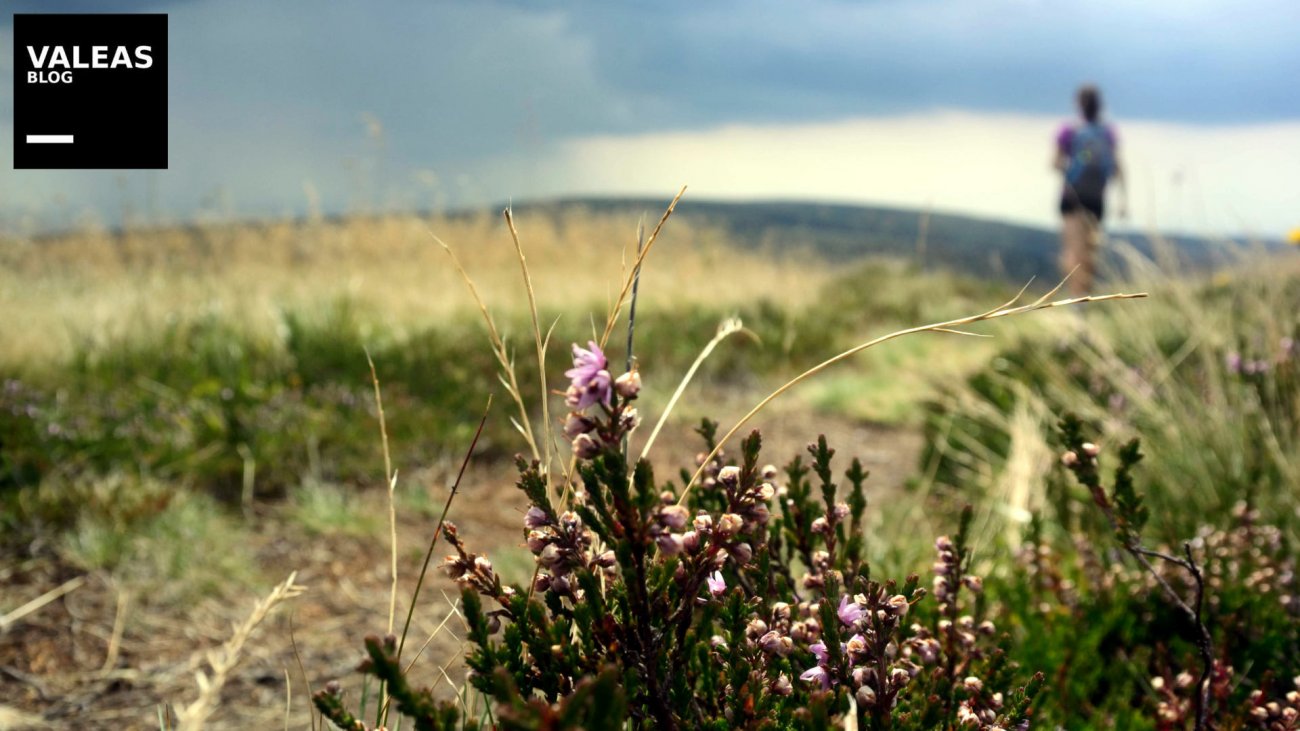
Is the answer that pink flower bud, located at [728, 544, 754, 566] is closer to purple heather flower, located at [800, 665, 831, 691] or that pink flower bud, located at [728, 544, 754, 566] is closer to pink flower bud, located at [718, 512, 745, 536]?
pink flower bud, located at [718, 512, 745, 536]

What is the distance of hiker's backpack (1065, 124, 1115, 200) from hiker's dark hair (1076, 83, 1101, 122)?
0.19 metres

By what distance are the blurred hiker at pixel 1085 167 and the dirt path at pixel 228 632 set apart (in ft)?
34.1

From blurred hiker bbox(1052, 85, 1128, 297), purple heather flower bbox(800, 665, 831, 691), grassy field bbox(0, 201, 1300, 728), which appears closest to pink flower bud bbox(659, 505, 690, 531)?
purple heather flower bbox(800, 665, 831, 691)

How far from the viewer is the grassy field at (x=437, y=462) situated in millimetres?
3209

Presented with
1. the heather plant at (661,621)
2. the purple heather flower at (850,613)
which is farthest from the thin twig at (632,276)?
the purple heather flower at (850,613)

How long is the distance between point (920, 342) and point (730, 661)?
11.1 m

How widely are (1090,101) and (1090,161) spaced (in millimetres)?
796

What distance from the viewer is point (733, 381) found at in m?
9.22

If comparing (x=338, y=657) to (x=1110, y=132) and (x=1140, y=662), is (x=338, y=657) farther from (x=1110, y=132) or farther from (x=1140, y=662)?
(x=1110, y=132)

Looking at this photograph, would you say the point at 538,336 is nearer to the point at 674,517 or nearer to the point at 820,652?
the point at 674,517

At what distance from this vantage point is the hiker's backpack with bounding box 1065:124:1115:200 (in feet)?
42.1

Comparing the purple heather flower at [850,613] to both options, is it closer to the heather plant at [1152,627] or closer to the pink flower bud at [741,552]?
the pink flower bud at [741,552]

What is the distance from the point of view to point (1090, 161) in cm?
1290

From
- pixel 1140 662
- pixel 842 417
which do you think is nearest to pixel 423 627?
pixel 1140 662
